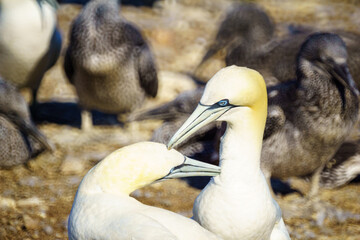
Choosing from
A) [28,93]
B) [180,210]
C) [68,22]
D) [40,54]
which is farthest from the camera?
[68,22]

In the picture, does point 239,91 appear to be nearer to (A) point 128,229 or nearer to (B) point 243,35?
(A) point 128,229

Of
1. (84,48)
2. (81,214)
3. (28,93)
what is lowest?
(28,93)

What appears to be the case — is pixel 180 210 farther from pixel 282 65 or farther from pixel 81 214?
pixel 282 65

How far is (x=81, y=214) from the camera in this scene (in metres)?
2.98

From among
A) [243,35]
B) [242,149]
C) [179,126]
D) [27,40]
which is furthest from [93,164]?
[243,35]

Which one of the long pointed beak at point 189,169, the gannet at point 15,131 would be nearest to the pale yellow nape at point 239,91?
the long pointed beak at point 189,169

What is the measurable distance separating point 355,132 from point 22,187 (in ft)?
11.2

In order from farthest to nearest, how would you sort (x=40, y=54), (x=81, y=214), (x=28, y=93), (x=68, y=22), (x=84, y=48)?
(x=68, y=22), (x=28, y=93), (x=40, y=54), (x=84, y=48), (x=81, y=214)

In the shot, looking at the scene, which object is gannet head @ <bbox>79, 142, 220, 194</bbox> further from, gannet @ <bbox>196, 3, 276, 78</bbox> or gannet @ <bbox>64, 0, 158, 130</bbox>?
gannet @ <bbox>196, 3, 276, 78</bbox>

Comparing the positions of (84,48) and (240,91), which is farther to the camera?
(84,48)

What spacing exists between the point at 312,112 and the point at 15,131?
252 centimetres

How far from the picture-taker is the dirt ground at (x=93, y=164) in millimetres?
4520

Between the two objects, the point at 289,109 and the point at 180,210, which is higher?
the point at 289,109

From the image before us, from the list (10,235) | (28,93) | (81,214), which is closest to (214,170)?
(81,214)
